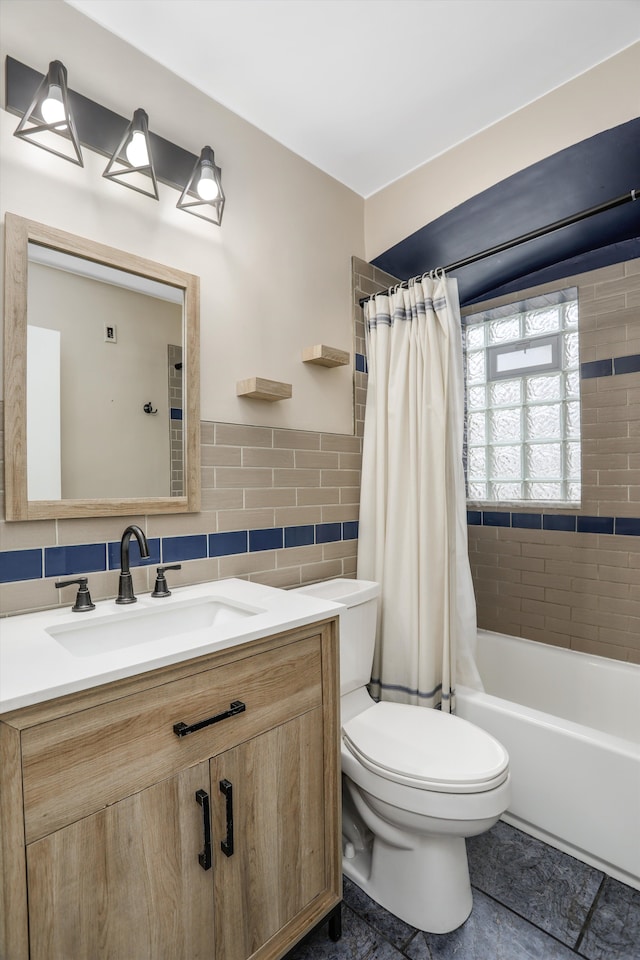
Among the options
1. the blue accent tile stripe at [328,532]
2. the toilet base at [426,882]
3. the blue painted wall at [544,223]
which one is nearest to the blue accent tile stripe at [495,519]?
the blue accent tile stripe at [328,532]

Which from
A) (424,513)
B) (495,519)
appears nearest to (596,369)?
(495,519)

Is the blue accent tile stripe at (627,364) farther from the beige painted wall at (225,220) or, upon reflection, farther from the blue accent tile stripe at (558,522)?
the beige painted wall at (225,220)

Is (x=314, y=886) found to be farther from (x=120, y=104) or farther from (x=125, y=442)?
(x=120, y=104)

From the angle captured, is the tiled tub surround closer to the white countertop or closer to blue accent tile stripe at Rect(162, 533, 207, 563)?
the white countertop

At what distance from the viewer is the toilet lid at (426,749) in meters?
1.34

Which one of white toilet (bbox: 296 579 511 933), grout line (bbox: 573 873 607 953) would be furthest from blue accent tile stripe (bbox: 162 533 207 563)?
grout line (bbox: 573 873 607 953)

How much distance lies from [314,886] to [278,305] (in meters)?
1.85

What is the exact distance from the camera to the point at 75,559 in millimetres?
1379

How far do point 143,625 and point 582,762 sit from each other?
1.43 metres

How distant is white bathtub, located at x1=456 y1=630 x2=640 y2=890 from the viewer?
1.54 m

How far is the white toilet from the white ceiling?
175 cm

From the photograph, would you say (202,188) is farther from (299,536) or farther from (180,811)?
(180,811)

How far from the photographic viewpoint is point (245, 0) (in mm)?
1438

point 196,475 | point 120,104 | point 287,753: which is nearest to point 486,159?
point 120,104
